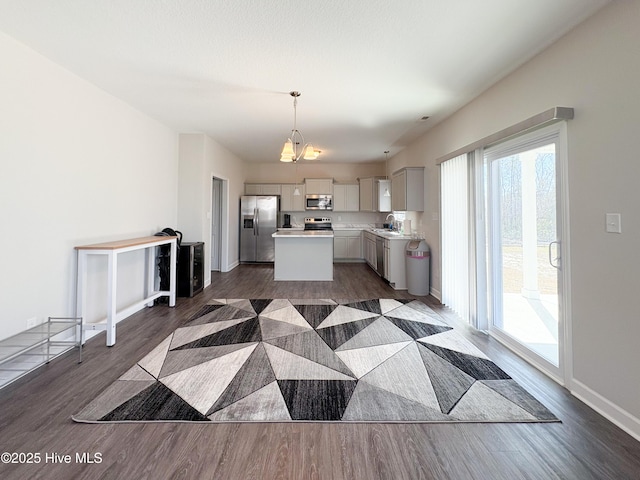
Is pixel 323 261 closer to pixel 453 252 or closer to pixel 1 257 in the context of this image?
pixel 453 252

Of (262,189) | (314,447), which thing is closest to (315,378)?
(314,447)

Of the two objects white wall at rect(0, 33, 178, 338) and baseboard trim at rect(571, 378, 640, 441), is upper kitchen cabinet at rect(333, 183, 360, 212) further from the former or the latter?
baseboard trim at rect(571, 378, 640, 441)

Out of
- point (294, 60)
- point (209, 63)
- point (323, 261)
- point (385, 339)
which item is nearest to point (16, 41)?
point (209, 63)

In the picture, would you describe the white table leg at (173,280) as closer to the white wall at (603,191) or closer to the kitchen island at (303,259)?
the kitchen island at (303,259)

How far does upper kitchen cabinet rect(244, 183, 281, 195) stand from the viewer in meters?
7.50

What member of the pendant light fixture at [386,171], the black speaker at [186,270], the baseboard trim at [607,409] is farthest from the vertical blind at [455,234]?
the black speaker at [186,270]

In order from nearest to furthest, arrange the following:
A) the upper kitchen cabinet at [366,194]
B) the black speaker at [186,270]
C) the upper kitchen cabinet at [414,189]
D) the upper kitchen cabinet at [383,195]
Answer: the black speaker at [186,270] → the upper kitchen cabinet at [414,189] → the upper kitchen cabinet at [383,195] → the upper kitchen cabinet at [366,194]

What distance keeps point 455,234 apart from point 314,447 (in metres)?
3.11

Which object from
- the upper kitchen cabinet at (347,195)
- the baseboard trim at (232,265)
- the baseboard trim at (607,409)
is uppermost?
the upper kitchen cabinet at (347,195)

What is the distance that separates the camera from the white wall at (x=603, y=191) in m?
1.65

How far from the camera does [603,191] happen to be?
1.81 m

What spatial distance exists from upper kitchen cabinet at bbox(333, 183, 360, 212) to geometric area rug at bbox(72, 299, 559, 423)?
460 centimetres

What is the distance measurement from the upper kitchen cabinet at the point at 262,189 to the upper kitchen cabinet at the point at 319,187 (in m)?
0.79

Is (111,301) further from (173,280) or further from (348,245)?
(348,245)
